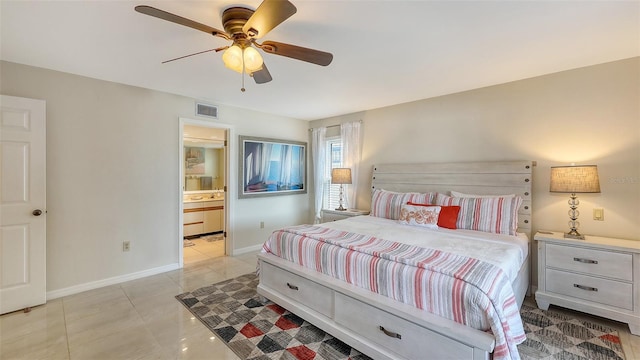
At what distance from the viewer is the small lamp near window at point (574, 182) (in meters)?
2.45

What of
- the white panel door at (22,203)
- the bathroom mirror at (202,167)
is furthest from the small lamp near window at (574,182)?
the bathroom mirror at (202,167)

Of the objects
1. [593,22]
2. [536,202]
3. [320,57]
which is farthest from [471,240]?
[320,57]

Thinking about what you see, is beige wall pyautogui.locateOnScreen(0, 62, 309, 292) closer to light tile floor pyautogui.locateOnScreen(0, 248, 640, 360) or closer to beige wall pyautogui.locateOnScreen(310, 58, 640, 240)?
light tile floor pyautogui.locateOnScreen(0, 248, 640, 360)

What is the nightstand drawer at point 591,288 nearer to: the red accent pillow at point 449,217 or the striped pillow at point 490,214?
the striped pillow at point 490,214

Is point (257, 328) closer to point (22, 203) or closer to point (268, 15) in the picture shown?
point (268, 15)

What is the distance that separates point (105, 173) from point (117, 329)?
1806 mm

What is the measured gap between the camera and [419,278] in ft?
5.66

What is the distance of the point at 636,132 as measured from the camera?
252cm

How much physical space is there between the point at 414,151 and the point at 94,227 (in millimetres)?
4248

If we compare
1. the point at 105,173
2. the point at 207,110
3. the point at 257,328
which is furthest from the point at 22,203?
the point at 257,328

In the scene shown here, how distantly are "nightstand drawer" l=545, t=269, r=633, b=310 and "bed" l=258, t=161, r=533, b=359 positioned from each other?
1.36 ft

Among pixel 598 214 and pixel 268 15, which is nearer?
pixel 268 15

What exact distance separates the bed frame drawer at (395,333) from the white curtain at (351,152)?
109 inches

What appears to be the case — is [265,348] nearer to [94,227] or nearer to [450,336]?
[450,336]
